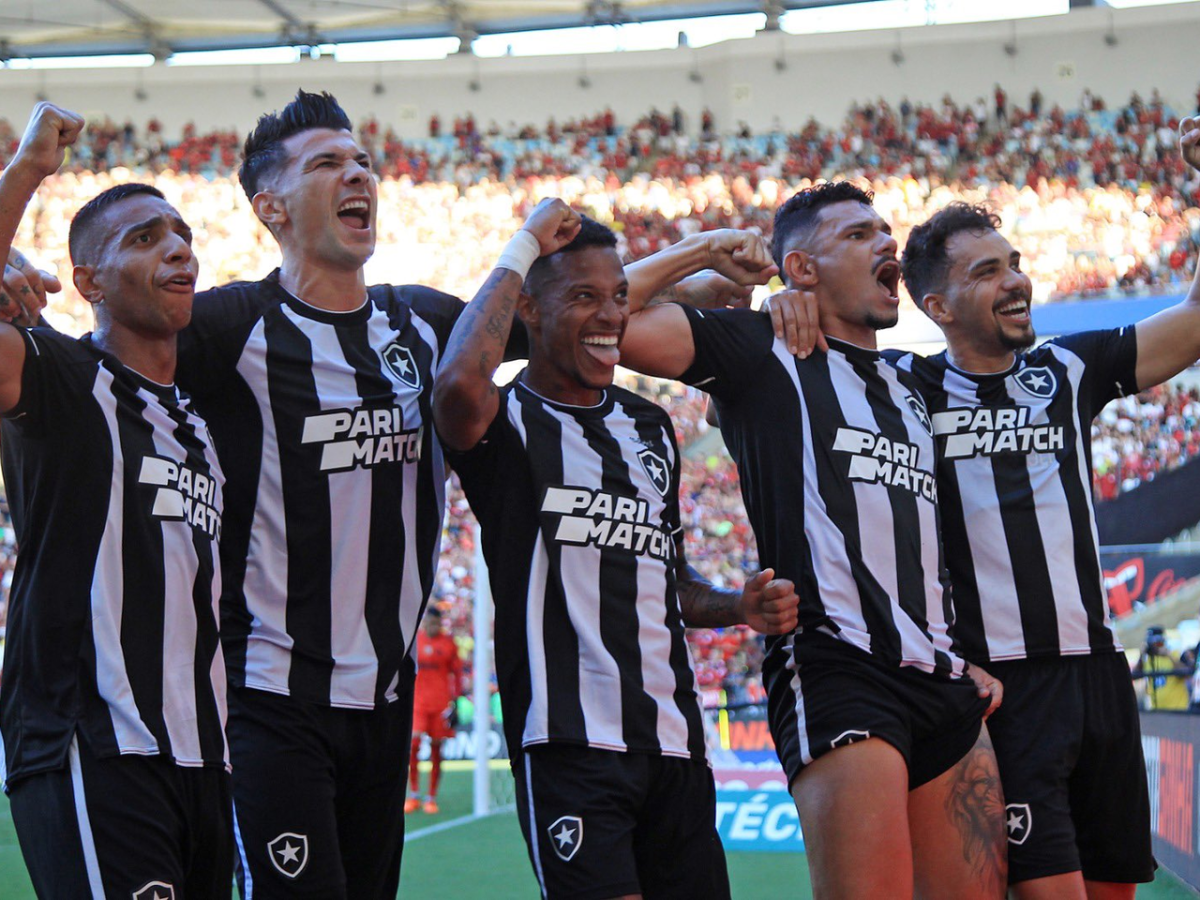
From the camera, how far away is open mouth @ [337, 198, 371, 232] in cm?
358

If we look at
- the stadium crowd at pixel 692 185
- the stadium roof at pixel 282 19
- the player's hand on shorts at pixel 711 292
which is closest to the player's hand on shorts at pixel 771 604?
the player's hand on shorts at pixel 711 292

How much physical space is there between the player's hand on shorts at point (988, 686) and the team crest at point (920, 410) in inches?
26.1

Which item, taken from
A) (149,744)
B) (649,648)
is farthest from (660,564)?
(149,744)

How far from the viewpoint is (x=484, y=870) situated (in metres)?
8.83

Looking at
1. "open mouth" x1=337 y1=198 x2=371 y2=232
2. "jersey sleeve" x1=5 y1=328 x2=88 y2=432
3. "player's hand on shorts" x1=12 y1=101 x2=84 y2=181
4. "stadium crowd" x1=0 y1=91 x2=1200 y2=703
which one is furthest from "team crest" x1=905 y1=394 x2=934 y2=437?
"stadium crowd" x1=0 y1=91 x2=1200 y2=703

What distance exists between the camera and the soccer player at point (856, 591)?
3307 mm

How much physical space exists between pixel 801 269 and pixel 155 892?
234cm

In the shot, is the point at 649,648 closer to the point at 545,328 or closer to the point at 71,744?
the point at 545,328

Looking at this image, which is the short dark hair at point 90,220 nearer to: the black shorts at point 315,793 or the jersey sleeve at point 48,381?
the jersey sleeve at point 48,381

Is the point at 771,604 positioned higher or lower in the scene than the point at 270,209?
lower

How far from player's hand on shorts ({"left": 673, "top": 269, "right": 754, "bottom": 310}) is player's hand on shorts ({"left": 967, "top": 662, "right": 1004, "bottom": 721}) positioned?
4.13 ft

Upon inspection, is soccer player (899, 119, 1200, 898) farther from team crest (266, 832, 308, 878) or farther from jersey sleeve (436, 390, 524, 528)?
team crest (266, 832, 308, 878)

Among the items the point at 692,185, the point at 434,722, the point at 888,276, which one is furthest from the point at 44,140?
the point at 692,185

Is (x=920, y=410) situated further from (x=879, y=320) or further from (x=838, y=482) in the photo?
(x=838, y=482)
